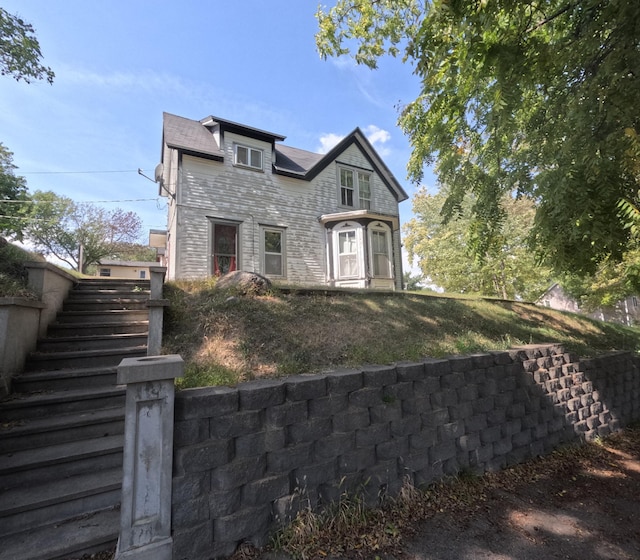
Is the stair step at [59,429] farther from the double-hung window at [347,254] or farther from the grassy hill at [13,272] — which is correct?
the double-hung window at [347,254]

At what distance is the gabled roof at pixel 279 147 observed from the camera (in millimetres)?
9398

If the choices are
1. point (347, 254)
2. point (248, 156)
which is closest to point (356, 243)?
point (347, 254)

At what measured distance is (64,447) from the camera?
2758mm

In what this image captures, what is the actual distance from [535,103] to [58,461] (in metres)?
7.68

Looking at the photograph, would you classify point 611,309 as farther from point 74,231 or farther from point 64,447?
point 74,231

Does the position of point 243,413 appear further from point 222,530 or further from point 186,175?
point 186,175

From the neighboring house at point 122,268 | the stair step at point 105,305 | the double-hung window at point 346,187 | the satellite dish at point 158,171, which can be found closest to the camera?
the stair step at point 105,305

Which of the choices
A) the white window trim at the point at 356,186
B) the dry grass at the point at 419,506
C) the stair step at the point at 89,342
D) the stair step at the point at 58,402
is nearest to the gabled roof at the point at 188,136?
the white window trim at the point at 356,186

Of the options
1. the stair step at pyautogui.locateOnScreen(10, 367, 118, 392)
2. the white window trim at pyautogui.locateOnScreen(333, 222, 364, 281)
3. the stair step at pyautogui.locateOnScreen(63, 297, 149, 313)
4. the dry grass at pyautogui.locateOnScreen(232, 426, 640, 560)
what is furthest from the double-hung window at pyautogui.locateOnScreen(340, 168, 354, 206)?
the stair step at pyautogui.locateOnScreen(10, 367, 118, 392)

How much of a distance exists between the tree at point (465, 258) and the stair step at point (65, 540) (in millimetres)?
15793

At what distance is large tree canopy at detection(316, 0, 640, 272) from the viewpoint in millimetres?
3021

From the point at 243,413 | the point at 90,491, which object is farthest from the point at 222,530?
the point at 90,491

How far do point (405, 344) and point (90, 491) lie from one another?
144 inches

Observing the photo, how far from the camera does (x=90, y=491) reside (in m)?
2.42
